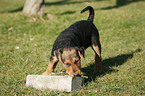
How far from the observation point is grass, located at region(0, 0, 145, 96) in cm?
354

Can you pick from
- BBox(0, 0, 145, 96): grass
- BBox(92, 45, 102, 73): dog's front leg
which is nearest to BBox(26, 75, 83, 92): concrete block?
BBox(0, 0, 145, 96): grass

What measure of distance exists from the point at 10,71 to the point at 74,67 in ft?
6.07

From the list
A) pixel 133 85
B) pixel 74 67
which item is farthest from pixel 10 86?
pixel 133 85

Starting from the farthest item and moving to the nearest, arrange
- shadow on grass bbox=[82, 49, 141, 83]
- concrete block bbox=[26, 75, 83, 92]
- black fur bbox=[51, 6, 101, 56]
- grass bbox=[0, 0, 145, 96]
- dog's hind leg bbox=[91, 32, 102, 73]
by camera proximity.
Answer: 1. dog's hind leg bbox=[91, 32, 102, 73]
2. shadow on grass bbox=[82, 49, 141, 83]
3. black fur bbox=[51, 6, 101, 56]
4. grass bbox=[0, 0, 145, 96]
5. concrete block bbox=[26, 75, 83, 92]

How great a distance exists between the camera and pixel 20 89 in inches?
136

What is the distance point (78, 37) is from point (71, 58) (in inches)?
35.6

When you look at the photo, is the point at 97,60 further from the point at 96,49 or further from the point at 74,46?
the point at 74,46

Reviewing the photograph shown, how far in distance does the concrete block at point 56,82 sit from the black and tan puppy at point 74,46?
0.15 metres

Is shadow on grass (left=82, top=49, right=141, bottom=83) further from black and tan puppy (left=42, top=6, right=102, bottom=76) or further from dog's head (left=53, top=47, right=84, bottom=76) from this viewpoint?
dog's head (left=53, top=47, right=84, bottom=76)

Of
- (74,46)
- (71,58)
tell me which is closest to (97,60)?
(74,46)

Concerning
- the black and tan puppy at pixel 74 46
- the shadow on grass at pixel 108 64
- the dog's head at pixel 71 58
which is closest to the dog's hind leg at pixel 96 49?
the black and tan puppy at pixel 74 46

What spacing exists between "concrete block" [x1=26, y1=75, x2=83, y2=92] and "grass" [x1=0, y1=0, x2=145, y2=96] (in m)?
0.09

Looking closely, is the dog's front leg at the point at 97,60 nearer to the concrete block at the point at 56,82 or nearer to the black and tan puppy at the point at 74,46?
the black and tan puppy at the point at 74,46

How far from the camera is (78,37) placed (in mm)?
4109
